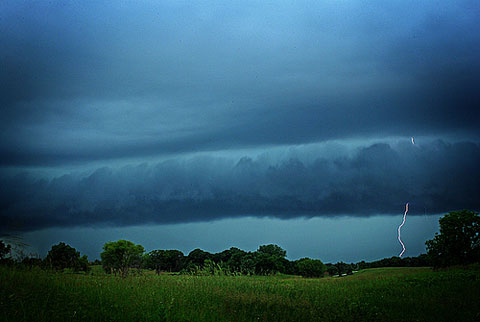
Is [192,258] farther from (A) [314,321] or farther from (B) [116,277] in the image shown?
(A) [314,321]

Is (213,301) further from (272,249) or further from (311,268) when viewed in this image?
(272,249)

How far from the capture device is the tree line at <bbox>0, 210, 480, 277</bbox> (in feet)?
72.0

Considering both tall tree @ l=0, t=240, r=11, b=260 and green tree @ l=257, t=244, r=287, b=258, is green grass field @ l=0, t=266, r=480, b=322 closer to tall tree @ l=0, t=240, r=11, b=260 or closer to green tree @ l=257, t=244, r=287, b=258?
tall tree @ l=0, t=240, r=11, b=260

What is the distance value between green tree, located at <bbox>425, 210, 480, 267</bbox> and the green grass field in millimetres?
21225

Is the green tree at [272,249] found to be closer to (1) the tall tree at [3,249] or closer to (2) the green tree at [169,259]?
(2) the green tree at [169,259]

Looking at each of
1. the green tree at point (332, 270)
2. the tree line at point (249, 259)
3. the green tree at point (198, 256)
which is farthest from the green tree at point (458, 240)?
the green tree at point (198, 256)

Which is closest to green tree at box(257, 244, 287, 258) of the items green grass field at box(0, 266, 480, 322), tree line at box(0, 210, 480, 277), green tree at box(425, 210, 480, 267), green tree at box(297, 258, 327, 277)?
tree line at box(0, 210, 480, 277)

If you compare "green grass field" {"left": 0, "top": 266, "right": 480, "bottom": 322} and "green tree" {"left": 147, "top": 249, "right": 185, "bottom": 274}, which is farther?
"green tree" {"left": 147, "top": 249, "right": 185, "bottom": 274}

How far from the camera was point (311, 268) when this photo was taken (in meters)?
77.9

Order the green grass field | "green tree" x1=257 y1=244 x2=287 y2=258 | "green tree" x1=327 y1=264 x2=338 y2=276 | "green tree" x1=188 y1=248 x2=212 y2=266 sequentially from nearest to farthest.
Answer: the green grass field
"green tree" x1=327 y1=264 x2=338 y2=276
"green tree" x1=188 y1=248 x2=212 y2=266
"green tree" x1=257 y1=244 x2=287 y2=258

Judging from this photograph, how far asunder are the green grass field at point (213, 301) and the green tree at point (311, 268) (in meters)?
57.6

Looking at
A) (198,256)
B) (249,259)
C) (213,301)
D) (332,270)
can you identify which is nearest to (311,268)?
(332,270)

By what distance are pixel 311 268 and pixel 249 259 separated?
13.5 meters

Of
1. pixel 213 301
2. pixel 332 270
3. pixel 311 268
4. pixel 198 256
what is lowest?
pixel 332 270
